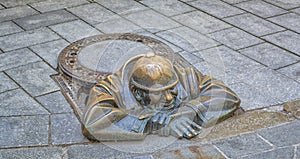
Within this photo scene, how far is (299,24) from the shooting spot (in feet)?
23.6

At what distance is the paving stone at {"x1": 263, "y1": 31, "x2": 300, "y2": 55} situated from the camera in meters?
6.55

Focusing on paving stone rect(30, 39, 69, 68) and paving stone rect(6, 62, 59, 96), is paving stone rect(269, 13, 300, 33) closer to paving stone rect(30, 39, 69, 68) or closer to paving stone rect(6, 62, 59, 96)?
paving stone rect(30, 39, 69, 68)

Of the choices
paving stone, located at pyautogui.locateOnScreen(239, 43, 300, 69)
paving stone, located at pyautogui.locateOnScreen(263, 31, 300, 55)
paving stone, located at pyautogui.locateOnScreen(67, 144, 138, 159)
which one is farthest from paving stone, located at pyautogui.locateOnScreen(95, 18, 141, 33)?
paving stone, located at pyautogui.locateOnScreen(67, 144, 138, 159)

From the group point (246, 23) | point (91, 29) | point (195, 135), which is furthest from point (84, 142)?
point (246, 23)

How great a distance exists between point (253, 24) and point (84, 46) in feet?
7.31

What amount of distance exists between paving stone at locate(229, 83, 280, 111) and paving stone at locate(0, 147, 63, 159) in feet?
5.86

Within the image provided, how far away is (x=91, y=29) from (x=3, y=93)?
177cm

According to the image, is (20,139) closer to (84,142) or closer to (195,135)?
(84,142)

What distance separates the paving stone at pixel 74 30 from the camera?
6.77 metres

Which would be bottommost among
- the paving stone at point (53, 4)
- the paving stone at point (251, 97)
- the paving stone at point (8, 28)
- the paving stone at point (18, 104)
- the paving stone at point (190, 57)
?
the paving stone at point (8, 28)

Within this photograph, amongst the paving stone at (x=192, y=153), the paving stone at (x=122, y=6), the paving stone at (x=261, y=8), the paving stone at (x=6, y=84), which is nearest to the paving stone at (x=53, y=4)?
the paving stone at (x=122, y=6)

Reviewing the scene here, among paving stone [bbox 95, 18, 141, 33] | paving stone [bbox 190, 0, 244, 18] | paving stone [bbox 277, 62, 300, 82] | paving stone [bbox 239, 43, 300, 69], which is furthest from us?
paving stone [bbox 190, 0, 244, 18]

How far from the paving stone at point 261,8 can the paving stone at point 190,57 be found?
5.40 ft

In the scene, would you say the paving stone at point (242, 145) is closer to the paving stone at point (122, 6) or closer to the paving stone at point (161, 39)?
the paving stone at point (161, 39)
